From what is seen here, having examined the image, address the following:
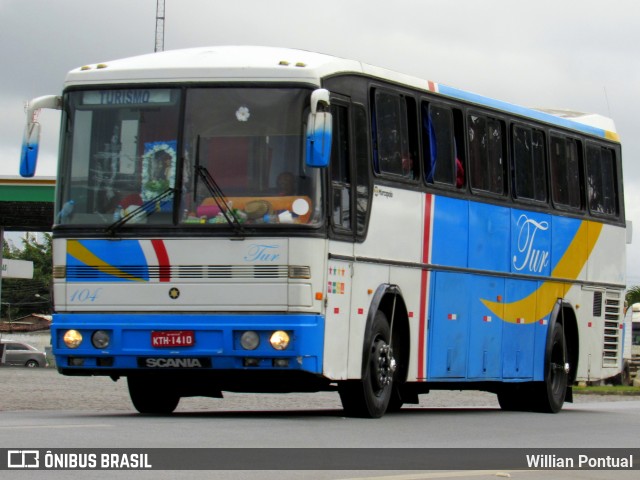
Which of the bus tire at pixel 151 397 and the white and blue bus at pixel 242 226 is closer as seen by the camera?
the white and blue bus at pixel 242 226

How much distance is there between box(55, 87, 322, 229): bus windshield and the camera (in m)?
14.8

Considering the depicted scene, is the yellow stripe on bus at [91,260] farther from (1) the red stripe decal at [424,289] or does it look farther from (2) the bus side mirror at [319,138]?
(1) the red stripe decal at [424,289]

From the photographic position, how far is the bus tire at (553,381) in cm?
2109

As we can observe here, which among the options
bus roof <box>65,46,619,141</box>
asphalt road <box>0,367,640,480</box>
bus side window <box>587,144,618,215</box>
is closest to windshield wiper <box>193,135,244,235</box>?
bus roof <box>65,46,619,141</box>

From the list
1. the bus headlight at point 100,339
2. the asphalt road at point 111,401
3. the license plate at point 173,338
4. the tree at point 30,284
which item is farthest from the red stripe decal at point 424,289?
the tree at point 30,284

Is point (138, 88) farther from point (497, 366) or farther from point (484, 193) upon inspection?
point (497, 366)

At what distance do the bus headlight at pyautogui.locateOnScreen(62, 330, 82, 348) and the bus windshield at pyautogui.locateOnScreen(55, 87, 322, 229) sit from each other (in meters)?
1.06

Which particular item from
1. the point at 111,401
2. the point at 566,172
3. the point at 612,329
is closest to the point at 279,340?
the point at 566,172

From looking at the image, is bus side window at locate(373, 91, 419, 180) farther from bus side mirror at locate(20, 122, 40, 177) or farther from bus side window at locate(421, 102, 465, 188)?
bus side mirror at locate(20, 122, 40, 177)

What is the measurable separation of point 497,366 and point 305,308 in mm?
5400

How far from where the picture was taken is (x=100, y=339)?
15.1 m

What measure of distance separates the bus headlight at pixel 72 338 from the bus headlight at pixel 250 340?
63.9 inches

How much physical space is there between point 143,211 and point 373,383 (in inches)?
121

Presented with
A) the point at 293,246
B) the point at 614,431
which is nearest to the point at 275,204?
the point at 293,246
